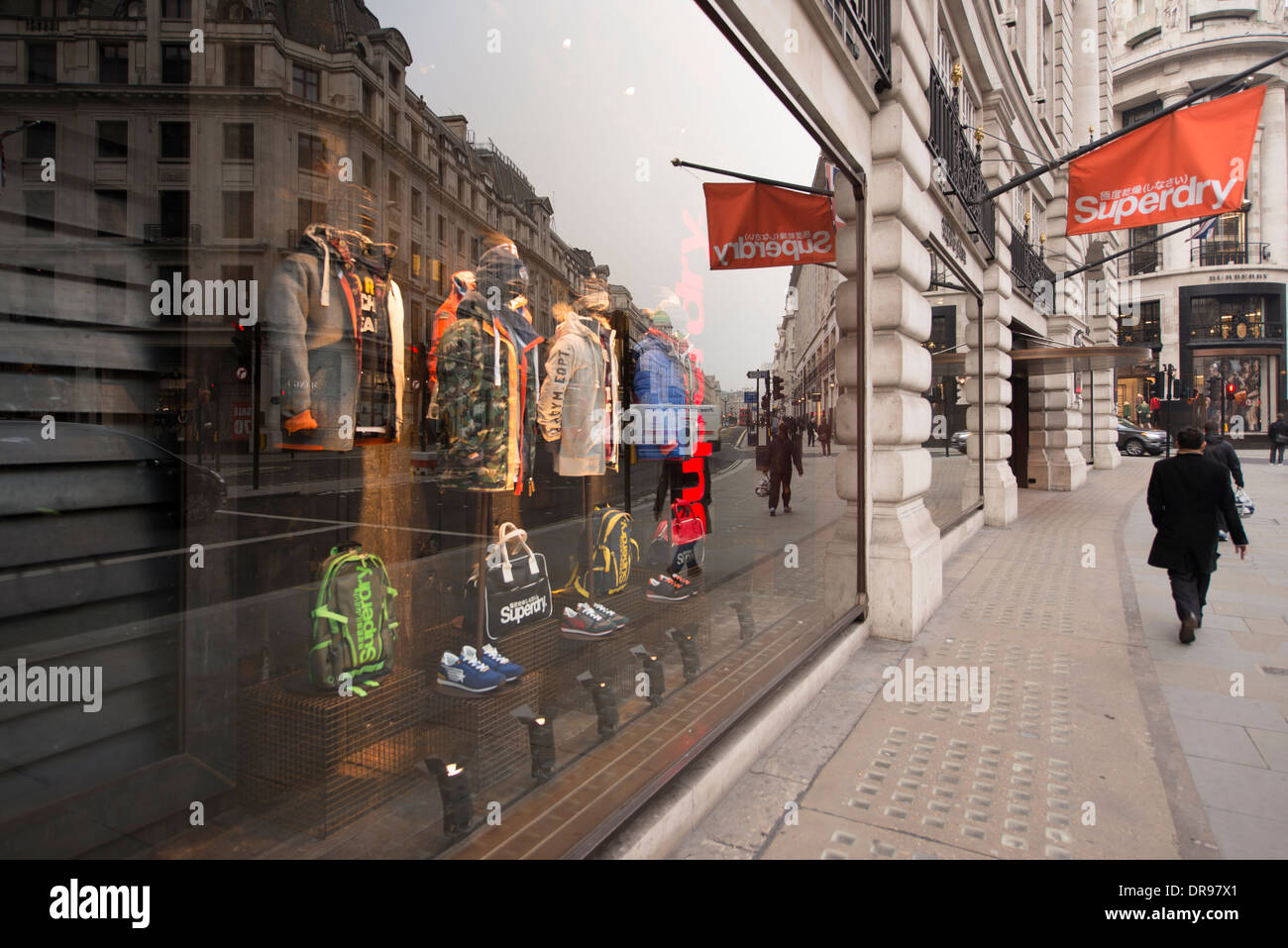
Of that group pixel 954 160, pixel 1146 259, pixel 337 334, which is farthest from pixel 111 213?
pixel 1146 259

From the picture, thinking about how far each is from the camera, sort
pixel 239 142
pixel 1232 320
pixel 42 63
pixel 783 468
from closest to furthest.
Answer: pixel 42 63 < pixel 239 142 < pixel 783 468 < pixel 1232 320

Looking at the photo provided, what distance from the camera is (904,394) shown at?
6.26m

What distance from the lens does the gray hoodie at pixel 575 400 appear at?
450 cm

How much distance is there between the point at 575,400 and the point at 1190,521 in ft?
17.2

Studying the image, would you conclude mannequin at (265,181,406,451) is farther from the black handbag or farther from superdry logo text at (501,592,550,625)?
superdry logo text at (501,592,550,625)

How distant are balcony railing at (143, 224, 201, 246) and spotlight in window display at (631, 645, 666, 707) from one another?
3070 mm

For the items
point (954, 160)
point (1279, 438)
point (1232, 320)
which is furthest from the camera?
point (1232, 320)

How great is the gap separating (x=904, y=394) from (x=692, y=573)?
97.5 inches

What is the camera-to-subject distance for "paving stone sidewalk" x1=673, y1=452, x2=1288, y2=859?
2998 mm

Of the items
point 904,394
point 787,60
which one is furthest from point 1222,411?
point 787,60

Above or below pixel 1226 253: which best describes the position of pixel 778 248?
below

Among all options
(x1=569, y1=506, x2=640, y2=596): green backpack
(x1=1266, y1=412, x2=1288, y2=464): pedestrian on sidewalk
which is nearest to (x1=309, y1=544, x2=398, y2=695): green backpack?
(x1=569, y1=506, x2=640, y2=596): green backpack

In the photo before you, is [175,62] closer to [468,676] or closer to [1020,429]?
[468,676]
